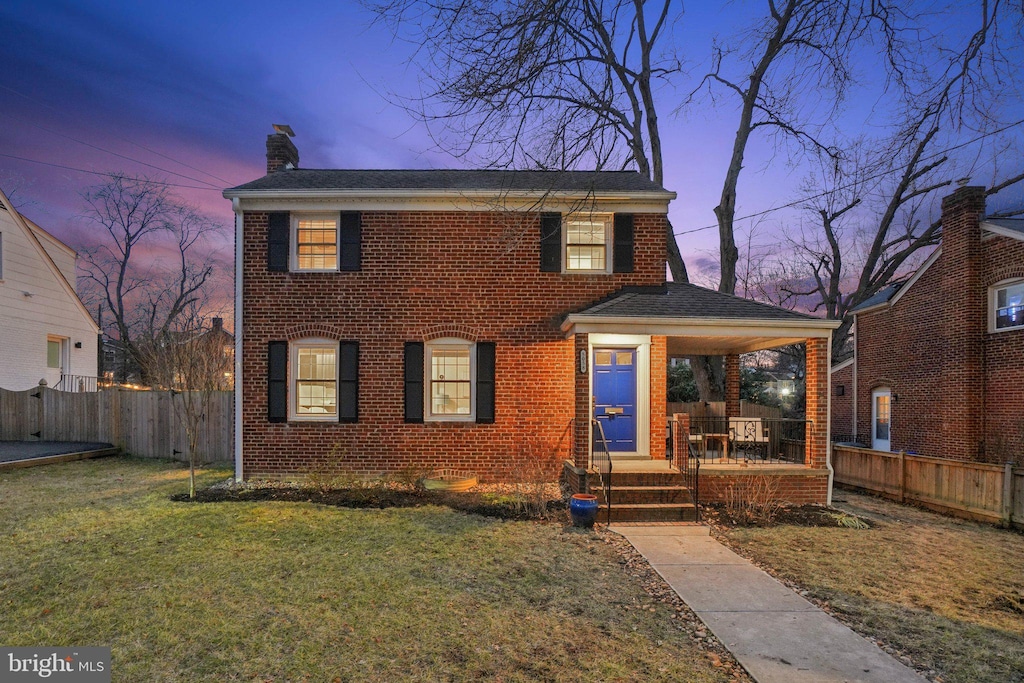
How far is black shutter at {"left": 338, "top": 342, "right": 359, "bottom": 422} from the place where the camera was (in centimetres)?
1059

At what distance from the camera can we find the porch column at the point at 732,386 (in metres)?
13.0

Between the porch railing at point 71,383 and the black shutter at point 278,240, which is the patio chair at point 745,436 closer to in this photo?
the black shutter at point 278,240

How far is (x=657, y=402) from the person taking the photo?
10.2 metres

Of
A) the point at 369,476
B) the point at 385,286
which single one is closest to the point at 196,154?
the point at 385,286

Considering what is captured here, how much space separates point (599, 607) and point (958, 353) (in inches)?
518

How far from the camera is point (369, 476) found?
34.6 ft

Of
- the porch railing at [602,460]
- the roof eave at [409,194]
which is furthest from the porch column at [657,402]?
the roof eave at [409,194]

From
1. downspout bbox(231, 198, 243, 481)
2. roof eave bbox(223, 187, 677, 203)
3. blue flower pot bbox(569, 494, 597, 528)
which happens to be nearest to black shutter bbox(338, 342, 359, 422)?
downspout bbox(231, 198, 243, 481)

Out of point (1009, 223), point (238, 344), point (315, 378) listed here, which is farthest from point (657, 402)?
point (1009, 223)

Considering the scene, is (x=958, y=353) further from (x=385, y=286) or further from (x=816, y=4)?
(x=385, y=286)

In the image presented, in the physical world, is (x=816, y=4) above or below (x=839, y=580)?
above

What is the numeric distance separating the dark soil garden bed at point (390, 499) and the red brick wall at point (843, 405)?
13.8m

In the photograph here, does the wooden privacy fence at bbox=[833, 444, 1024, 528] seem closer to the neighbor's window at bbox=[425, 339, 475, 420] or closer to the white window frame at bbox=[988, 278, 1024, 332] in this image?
the white window frame at bbox=[988, 278, 1024, 332]

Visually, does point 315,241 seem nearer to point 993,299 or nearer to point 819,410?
point 819,410
